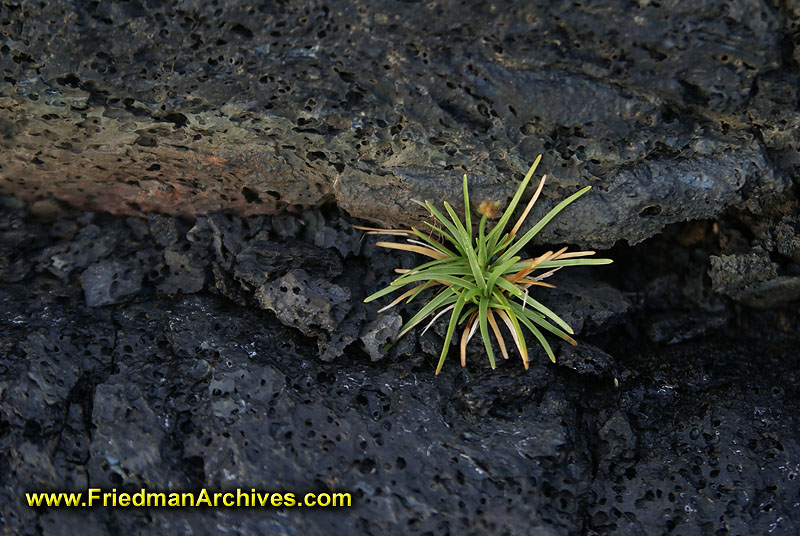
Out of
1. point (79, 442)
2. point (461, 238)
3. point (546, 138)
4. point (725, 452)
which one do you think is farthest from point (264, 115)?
point (725, 452)

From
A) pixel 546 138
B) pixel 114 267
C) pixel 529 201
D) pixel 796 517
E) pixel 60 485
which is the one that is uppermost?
pixel 546 138

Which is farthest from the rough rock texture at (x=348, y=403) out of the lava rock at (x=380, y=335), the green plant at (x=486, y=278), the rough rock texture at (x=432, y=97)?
the rough rock texture at (x=432, y=97)

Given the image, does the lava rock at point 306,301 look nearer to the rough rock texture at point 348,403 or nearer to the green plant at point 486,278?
the rough rock texture at point 348,403

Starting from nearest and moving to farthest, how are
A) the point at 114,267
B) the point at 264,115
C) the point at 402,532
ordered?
1. the point at 402,532
2. the point at 264,115
3. the point at 114,267

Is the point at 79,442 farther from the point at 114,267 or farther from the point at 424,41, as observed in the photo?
the point at 424,41

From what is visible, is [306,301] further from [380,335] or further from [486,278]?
[486,278]

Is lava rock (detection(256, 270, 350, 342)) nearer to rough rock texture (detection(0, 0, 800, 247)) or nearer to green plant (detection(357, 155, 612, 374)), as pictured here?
green plant (detection(357, 155, 612, 374))

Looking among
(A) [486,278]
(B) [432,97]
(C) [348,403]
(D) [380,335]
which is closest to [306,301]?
(D) [380,335]
